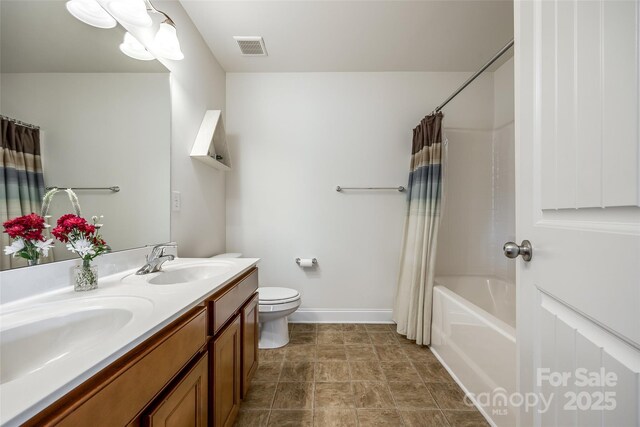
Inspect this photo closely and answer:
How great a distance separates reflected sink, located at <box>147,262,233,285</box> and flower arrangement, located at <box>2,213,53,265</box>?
41 cm

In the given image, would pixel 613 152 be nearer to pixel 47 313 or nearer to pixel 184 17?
pixel 47 313

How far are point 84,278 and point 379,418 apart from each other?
1.47 metres

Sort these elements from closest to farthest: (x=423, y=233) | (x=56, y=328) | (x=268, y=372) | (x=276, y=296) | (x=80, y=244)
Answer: (x=56, y=328) < (x=80, y=244) < (x=268, y=372) < (x=276, y=296) < (x=423, y=233)

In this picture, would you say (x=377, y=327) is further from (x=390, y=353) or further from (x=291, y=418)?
(x=291, y=418)

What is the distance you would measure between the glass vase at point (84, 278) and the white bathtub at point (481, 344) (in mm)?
1759

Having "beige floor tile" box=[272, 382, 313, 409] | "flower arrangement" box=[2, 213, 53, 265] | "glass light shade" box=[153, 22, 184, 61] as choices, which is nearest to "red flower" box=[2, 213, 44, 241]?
"flower arrangement" box=[2, 213, 53, 265]

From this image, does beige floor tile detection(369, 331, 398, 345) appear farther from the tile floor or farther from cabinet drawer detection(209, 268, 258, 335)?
cabinet drawer detection(209, 268, 258, 335)

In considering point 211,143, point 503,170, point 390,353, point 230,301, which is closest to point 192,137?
point 211,143

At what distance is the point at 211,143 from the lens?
1965 mm

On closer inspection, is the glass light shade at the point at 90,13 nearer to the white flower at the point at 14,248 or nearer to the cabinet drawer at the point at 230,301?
the white flower at the point at 14,248

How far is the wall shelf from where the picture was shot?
1762 mm

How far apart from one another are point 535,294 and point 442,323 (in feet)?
4.31

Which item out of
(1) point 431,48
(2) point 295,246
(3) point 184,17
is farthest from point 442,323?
(3) point 184,17

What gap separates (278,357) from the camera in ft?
6.00
